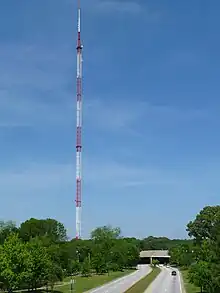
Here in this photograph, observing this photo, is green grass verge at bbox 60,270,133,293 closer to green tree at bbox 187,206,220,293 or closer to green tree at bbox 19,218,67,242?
green tree at bbox 187,206,220,293

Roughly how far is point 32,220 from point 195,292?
2981 inches

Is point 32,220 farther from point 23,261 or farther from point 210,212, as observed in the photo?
point 23,261

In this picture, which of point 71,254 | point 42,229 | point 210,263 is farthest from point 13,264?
point 42,229

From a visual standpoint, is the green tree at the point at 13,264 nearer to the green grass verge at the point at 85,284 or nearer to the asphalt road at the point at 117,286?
the green grass verge at the point at 85,284

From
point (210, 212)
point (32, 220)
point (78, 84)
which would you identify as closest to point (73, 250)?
point (32, 220)

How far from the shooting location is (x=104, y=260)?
126062mm

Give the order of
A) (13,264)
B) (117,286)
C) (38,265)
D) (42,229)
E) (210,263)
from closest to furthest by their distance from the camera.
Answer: (210,263) < (13,264) < (38,265) < (117,286) < (42,229)

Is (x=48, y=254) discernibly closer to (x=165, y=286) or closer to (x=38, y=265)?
(x=38, y=265)

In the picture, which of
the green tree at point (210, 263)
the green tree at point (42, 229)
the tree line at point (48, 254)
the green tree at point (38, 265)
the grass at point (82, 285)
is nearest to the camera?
the green tree at point (210, 263)

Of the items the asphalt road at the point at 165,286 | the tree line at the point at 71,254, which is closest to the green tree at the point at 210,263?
the tree line at the point at 71,254

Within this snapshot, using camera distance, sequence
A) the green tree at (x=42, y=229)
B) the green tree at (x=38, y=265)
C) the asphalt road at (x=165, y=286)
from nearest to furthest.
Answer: the green tree at (x=38, y=265), the asphalt road at (x=165, y=286), the green tree at (x=42, y=229)

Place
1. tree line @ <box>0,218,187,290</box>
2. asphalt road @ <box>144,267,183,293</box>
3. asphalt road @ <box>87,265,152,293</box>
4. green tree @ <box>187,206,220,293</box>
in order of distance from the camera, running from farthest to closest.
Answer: asphalt road @ <box>87,265,152,293</box>, asphalt road @ <box>144,267,183,293</box>, tree line @ <box>0,218,187,290</box>, green tree @ <box>187,206,220,293</box>

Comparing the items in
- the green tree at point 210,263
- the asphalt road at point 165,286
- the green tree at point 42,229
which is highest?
the green tree at point 42,229

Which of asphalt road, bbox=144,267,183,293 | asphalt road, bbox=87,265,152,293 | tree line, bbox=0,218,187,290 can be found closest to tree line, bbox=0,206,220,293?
tree line, bbox=0,218,187,290
